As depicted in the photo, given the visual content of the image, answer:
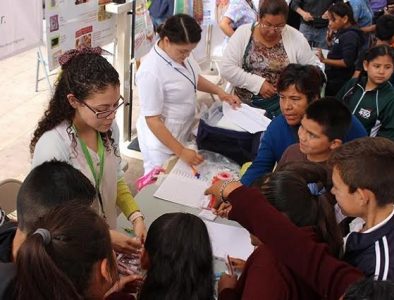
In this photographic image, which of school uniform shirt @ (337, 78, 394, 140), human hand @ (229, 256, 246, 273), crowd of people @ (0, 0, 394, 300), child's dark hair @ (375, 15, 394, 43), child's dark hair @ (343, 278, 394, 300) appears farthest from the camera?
child's dark hair @ (375, 15, 394, 43)

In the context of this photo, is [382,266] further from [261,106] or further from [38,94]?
[38,94]

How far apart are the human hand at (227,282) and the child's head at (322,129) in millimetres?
661

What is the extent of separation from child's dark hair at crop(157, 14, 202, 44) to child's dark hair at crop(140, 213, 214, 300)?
1.34 m

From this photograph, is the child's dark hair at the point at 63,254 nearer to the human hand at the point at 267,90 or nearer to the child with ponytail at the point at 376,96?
the human hand at the point at 267,90

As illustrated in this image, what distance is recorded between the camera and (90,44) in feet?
9.53

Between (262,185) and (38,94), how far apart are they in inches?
153

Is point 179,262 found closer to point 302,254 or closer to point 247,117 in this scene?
point 302,254

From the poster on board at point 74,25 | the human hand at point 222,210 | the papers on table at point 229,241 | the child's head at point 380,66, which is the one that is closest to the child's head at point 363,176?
the papers on table at point 229,241

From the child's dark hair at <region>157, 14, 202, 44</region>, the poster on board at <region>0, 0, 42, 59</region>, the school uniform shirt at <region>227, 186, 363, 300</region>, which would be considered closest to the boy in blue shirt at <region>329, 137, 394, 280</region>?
the school uniform shirt at <region>227, 186, 363, 300</region>

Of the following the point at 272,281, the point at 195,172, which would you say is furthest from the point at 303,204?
the point at 195,172

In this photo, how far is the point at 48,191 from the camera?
48.6 inches

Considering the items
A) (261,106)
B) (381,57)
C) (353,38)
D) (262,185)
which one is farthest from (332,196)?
(353,38)

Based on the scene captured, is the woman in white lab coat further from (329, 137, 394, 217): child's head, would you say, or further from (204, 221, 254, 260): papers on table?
(329, 137, 394, 217): child's head

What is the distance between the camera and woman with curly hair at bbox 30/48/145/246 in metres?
1.55
